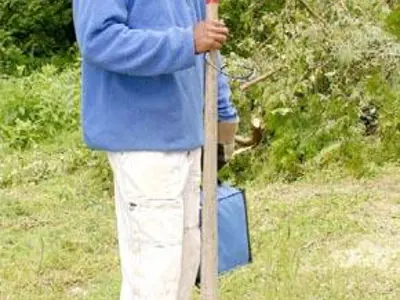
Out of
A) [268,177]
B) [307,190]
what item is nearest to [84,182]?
[268,177]

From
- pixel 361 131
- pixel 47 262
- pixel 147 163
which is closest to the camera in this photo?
pixel 147 163

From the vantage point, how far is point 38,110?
29.3ft

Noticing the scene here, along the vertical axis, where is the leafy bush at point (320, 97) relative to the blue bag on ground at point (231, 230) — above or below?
below

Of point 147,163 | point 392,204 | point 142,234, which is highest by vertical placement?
point 147,163

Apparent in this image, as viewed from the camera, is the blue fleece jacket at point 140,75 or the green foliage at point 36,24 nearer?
the blue fleece jacket at point 140,75

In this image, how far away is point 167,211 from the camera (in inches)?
101

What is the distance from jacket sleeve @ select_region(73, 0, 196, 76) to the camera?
7.75ft

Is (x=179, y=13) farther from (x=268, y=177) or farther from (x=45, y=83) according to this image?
(x=45, y=83)

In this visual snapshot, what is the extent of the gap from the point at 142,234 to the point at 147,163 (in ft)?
0.61

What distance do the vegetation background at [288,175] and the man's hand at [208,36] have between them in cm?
129

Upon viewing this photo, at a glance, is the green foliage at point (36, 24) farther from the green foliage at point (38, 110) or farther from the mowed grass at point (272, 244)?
the mowed grass at point (272, 244)

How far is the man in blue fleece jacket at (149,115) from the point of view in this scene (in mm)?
2385

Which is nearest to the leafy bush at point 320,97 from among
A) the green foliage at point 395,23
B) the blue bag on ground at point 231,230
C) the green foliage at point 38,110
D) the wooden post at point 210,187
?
the green foliage at point 395,23

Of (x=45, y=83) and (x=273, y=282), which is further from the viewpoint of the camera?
(x=45, y=83)
